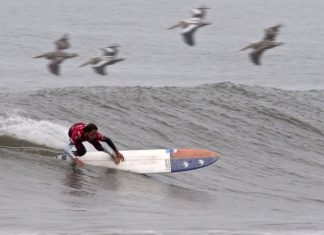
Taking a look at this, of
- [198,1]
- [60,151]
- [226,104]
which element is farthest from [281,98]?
[198,1]

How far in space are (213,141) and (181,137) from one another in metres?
0.86

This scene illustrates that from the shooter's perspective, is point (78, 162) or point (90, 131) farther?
point (78, 162)

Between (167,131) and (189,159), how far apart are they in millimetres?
5402

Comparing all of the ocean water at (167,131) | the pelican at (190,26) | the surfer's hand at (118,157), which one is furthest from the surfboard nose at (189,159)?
the pelican at (190,26)

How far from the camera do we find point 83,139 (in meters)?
18.8

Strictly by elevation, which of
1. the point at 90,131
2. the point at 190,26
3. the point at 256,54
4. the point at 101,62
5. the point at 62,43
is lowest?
the point at 90,131

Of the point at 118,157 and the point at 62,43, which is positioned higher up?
the point at 62,43

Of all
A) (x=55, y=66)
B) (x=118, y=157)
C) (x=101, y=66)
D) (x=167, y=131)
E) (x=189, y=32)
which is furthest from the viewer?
(x=167, y=131)

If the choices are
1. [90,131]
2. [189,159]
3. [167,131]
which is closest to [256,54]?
[167,131]

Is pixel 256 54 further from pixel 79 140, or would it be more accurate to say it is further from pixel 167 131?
pixel 79 140

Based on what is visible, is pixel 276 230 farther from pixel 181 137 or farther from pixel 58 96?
pixel 58 96

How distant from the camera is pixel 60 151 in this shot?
69.6 ft

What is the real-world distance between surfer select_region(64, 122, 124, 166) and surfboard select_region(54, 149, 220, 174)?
0.61 feet

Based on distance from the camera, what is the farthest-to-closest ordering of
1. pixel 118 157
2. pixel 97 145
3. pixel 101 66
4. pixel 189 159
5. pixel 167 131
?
pixel 167 131, pixel 101 66, pixel 189 159, pixel 118 157, pixel 97 145
